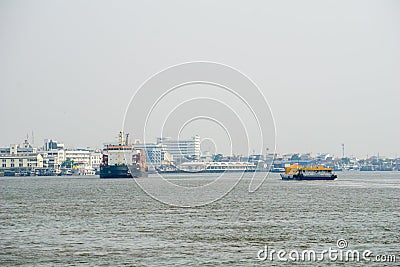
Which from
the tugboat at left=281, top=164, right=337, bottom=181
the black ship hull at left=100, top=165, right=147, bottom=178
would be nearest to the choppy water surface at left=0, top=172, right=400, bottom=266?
the tugboat at left=281, top=164, right=337, bottom=181

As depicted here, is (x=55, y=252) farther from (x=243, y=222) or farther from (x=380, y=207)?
(x=380, y=207)

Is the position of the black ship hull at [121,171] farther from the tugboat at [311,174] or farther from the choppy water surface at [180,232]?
the choppy water surface at [180,232]

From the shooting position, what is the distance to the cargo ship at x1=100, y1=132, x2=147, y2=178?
145 m

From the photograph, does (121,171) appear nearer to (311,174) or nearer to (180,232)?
(311,174)

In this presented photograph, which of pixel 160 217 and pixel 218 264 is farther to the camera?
pixel 160 217

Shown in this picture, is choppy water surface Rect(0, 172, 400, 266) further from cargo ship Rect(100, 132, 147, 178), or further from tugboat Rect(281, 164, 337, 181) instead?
cargo ship Rect(100, 132, 147, 178)

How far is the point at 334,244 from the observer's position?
3362 cm

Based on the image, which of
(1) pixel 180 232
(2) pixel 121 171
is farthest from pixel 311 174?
(1) pixel 180 232

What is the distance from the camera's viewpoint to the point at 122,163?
148m

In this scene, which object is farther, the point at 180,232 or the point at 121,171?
the point at 121,171

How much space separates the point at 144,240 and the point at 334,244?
30.1 feet

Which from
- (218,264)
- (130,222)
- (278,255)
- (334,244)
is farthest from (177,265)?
(130,222)

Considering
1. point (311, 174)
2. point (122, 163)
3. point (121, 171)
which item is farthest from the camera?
point (122, 163)

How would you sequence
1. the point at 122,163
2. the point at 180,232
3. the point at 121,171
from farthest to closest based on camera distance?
1. the point at 122,163
2. the point at 121,171
3. the point at 180,232
